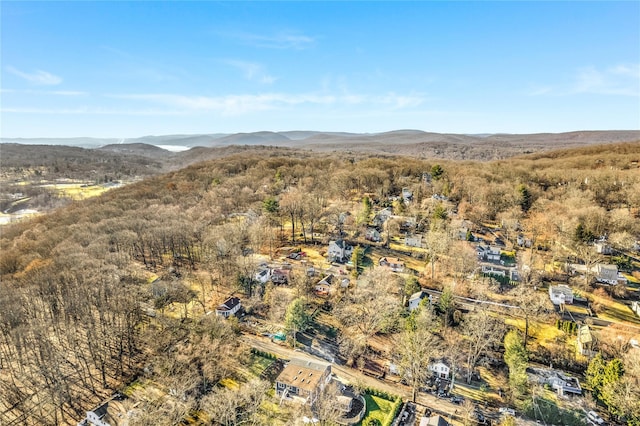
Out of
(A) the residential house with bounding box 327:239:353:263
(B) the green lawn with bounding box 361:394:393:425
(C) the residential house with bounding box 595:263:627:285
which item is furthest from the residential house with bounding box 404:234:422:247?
(B) the green lawn with bounding box 361:394:393:425

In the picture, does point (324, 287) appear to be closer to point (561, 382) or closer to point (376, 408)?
point (376, 408)

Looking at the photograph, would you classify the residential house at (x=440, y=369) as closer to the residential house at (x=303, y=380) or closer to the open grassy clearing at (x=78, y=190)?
the residential house at (x=303, y=380)

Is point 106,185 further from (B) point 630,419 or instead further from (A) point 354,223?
(B) point 630,419

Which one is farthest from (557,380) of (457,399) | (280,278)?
(280,278)

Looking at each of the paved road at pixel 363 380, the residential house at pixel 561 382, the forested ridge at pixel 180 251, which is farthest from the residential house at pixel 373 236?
the residential house at pixel 561 382

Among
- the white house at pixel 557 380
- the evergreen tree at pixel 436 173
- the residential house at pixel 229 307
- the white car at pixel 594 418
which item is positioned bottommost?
the white car at pixel 594 418

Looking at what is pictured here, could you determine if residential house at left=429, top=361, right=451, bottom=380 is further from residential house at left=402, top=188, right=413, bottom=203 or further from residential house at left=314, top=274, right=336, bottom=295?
residential house at left=402, top=188, right=413, bottom=203
